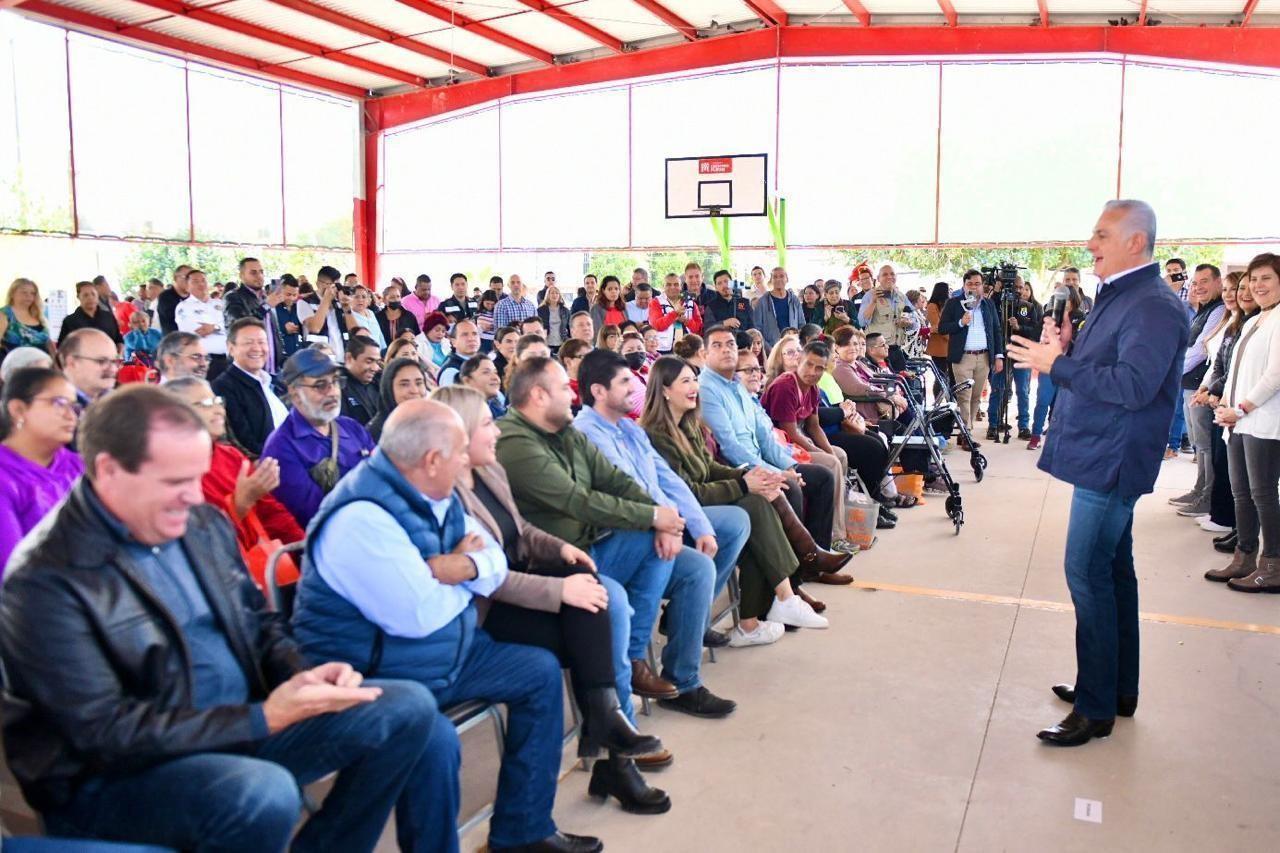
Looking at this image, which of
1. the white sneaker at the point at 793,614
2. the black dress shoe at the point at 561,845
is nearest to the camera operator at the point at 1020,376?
the white sneaker at the point at 793,614

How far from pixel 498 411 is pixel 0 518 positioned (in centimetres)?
290

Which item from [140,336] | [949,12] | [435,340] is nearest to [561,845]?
[435,340]

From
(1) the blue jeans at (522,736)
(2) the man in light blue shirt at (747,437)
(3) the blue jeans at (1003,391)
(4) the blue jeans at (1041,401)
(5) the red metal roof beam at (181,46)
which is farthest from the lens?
(5) the red metal roof beam at (181,46)

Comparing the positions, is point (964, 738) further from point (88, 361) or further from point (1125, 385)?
point (88, 361)

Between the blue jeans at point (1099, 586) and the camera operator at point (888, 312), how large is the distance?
627 cm

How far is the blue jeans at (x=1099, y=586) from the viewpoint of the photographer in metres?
3.06

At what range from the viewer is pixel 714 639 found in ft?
12.9

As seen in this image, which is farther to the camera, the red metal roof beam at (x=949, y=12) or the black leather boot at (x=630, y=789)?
the red metal roof beam at (x=949, y=12)

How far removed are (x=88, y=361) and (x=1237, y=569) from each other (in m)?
5.31

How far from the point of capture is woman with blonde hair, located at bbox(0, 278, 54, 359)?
273 inches

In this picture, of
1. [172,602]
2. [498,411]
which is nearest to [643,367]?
[498,411]

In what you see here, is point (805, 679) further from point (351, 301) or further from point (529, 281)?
point (529, 281)

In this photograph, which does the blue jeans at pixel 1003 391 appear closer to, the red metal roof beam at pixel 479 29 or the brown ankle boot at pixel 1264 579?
the brown ankle boot at pixel 1264 579

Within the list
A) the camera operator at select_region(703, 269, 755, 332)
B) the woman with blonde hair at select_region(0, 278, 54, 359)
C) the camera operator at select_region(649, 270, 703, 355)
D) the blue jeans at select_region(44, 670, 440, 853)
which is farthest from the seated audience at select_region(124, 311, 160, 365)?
the blue jeans at select_region(44, 670, 440, 853)
